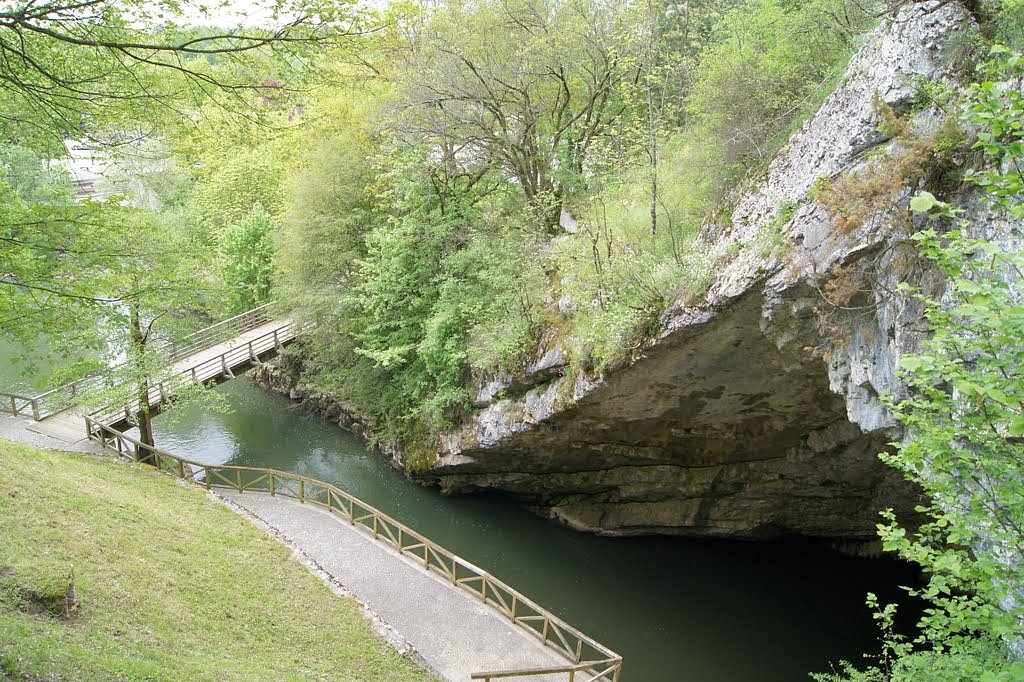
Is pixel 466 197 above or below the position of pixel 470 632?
above

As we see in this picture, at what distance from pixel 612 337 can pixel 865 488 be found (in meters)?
6.60

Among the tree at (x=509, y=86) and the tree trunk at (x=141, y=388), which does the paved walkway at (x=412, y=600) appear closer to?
the tree trunk at (x=141, y=388)

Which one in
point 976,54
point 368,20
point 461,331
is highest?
point 461,331

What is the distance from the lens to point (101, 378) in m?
16.7

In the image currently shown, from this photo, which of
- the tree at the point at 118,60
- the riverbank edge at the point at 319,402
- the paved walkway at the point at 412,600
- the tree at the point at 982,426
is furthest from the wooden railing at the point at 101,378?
the tree at the point at 982,426

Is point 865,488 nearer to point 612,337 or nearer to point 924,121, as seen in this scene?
point 612,337

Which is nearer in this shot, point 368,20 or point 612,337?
point 368,20

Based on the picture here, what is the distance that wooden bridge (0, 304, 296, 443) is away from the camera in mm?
16312

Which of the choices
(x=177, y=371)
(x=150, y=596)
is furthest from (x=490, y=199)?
(x=150, y=596)

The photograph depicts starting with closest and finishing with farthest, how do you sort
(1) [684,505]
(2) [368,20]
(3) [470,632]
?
(2) [368,20], (3) [470,632], (1) [684,505]

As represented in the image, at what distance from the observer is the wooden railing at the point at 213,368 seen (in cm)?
1666

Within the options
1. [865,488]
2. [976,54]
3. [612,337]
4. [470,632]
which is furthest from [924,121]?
[470,632]

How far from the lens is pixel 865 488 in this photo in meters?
13.2

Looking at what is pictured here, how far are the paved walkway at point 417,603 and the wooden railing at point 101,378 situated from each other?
5045 millimetres
